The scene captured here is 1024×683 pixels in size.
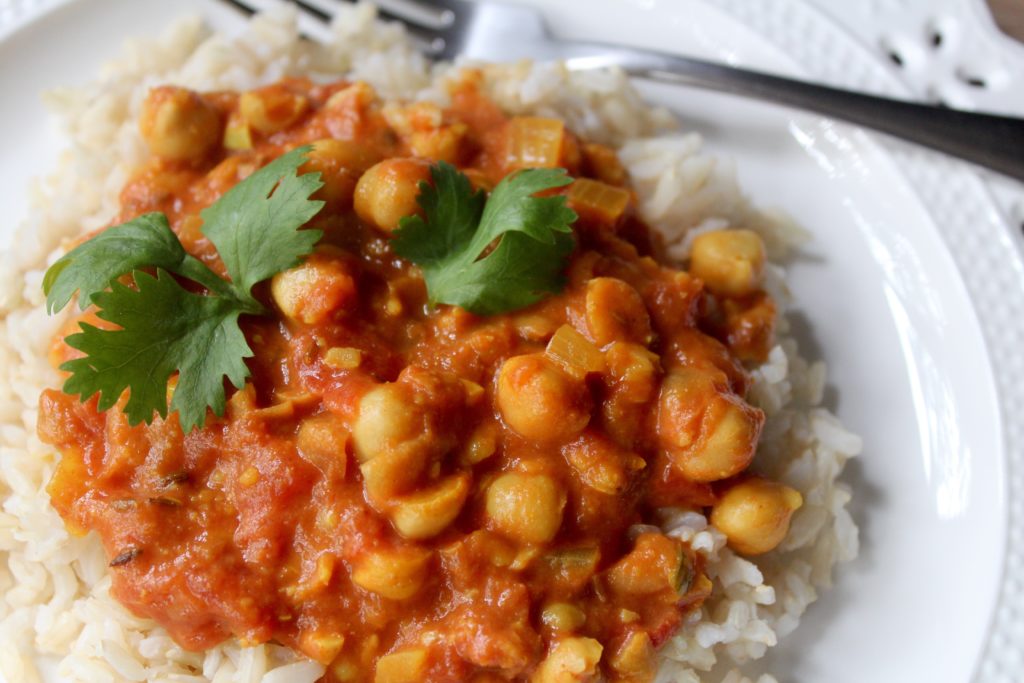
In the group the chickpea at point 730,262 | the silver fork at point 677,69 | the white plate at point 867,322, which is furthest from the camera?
the silver fork at point 677,69

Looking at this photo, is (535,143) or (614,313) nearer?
(614,313)

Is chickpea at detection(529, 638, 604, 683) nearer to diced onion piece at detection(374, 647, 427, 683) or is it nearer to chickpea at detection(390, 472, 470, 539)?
diced onion piece at detection(374, 647, 427, 683)

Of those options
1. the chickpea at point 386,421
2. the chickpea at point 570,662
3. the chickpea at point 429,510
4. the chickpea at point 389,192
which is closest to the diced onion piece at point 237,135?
the chickpea at point 389,192

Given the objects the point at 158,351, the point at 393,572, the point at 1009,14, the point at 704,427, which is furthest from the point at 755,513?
the point at 1009,14

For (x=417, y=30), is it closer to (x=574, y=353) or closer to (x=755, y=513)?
(x=574, y=353)

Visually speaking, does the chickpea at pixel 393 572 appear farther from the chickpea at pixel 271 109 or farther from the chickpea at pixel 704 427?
the chickpea at pixel 271 109

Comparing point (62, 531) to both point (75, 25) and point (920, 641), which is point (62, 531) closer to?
point (75, 25)

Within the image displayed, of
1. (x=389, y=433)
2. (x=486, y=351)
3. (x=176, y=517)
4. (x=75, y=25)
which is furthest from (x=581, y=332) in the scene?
(x=75, y=25)
